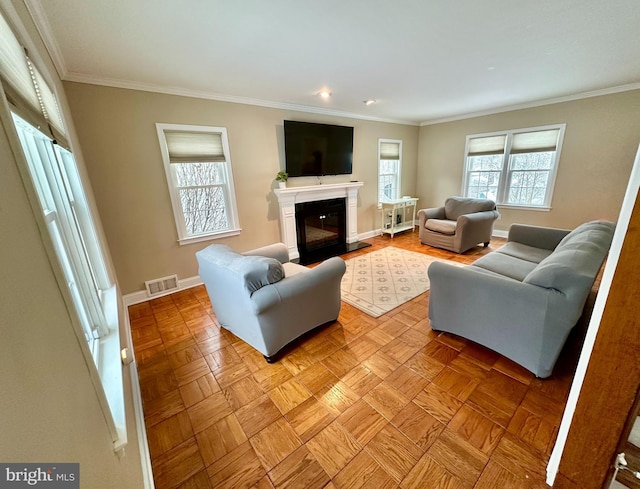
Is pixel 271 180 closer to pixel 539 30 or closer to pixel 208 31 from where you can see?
pixel 208 31

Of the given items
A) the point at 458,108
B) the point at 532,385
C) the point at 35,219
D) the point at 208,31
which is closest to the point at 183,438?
the point at 35,219

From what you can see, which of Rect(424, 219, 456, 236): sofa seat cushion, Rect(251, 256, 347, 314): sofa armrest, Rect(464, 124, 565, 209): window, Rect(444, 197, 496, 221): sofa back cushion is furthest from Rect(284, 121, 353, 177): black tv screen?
Rect(464, 124, 565, 209): window

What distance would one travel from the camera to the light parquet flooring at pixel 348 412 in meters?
1.23

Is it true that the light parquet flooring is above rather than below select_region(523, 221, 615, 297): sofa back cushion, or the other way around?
below

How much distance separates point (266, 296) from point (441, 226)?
3597 mm

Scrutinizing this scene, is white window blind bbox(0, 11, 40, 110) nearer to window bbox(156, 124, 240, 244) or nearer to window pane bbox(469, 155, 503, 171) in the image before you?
window bbox(156, 124, 240, 244)

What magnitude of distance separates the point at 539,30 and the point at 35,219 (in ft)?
10.4

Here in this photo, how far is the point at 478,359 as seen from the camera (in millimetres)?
1904

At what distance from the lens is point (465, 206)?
4.46 metres

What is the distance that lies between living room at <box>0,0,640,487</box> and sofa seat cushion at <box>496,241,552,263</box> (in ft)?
7.06

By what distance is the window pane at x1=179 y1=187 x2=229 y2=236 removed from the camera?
323 cm

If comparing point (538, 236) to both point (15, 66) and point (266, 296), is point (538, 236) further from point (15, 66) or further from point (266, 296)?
point (15, 66)

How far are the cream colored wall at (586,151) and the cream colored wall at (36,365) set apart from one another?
5.92 m

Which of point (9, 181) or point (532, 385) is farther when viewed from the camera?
point (532, 385)
